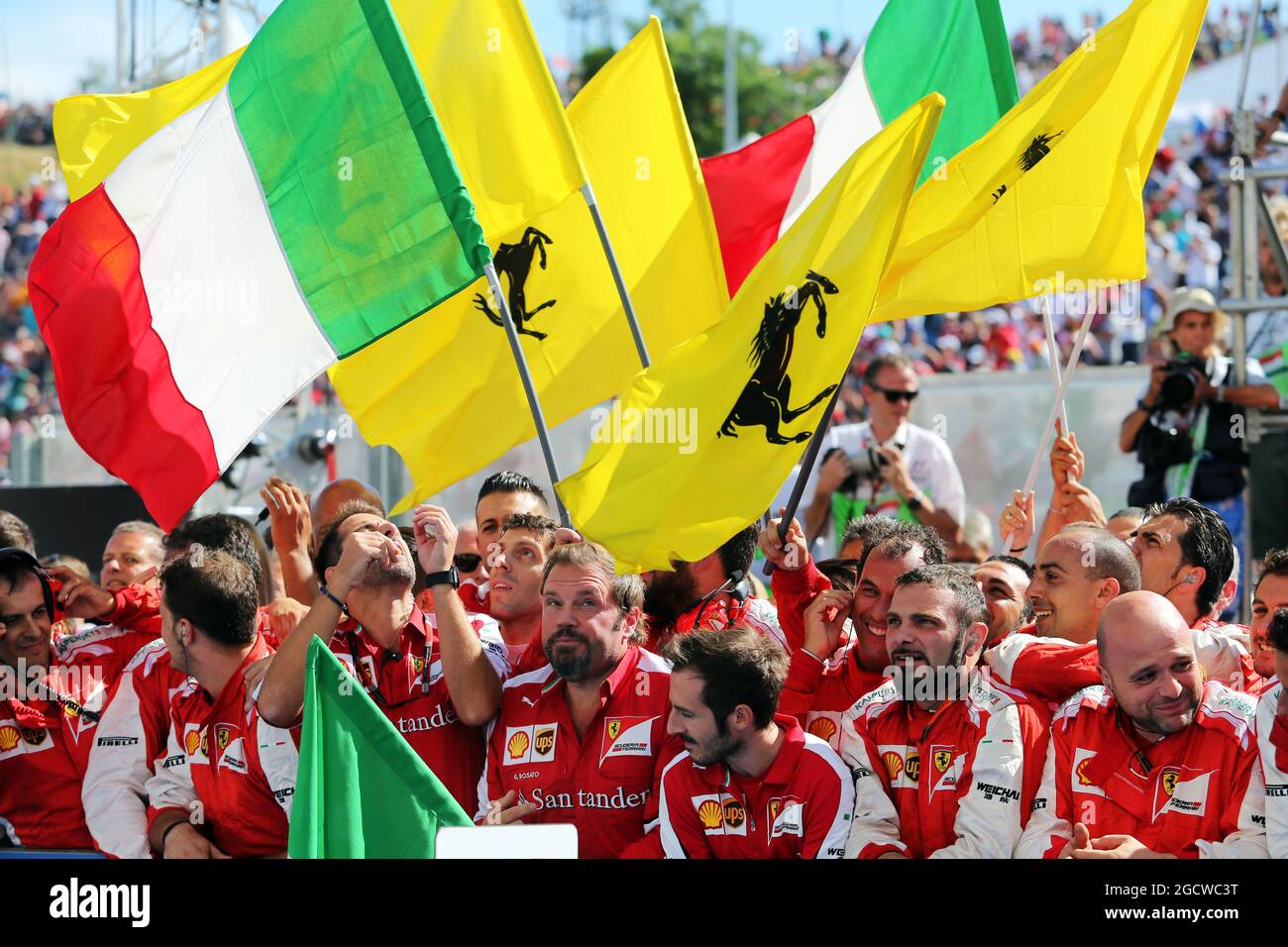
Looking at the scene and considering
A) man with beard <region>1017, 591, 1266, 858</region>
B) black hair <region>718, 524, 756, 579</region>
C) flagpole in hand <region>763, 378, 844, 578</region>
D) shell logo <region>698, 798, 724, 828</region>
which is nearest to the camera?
man with beard <region>1017, 591, 1266, 858</region>

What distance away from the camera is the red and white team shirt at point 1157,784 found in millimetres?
3785

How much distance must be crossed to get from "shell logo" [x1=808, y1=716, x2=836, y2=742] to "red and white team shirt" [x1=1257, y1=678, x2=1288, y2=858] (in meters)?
1.16

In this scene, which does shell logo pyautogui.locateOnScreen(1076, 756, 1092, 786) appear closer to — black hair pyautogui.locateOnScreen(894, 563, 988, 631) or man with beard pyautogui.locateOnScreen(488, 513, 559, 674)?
black hair pyautogui.locateOnScreen(894, 563, 988, 631)

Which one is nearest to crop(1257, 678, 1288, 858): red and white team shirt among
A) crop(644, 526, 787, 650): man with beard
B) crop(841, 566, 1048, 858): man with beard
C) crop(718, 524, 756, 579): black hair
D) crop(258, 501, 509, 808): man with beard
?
crop(841, 566, 1048, 858): man with beard

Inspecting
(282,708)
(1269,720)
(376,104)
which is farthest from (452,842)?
(376,104)

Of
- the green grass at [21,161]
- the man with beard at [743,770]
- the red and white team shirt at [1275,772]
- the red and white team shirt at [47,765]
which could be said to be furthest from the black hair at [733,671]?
the green grass at [21,161]

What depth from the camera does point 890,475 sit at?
7.06 m

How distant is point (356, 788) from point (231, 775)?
3.11ft

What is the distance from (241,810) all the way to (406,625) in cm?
70

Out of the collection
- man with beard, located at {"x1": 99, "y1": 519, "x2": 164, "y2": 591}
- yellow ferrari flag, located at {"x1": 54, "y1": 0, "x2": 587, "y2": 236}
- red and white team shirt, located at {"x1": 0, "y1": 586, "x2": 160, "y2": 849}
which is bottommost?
red and white team shirt, located at {"x1": 0, "y1": 586, "x2": 160, "y2": 849}

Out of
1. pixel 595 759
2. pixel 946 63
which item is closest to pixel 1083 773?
pixel 595 759

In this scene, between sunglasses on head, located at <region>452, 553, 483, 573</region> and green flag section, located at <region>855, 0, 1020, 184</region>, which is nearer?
green flag section, located at <region>855, 0, 1020, 184</region>

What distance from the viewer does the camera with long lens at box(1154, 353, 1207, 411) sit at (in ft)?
22.7
